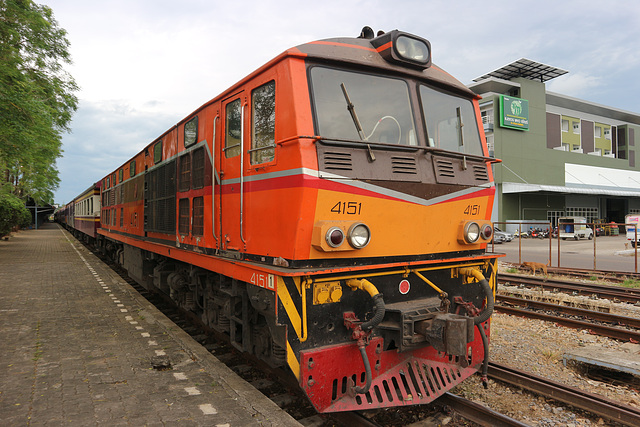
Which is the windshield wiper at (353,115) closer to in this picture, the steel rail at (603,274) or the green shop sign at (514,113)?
the steel rail at (603,274)

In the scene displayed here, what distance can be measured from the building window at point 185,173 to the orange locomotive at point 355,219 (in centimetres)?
97

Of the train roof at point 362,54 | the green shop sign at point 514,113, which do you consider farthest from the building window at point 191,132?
the green shop sign at point 514,113

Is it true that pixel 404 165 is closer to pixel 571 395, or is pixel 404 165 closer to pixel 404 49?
pixel 404 49

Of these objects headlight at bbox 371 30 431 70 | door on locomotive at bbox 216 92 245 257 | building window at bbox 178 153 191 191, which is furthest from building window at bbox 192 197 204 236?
headlight at bbox 371 30 431 70

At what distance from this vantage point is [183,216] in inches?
238

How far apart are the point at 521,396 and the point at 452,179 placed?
8.14 ft

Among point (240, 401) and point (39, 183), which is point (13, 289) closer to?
point (240, 401)

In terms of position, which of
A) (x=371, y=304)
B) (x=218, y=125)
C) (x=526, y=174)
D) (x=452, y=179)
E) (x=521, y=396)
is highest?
(x=526, y=174)

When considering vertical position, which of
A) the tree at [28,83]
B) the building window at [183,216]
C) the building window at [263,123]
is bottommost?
the building window at [183,216]

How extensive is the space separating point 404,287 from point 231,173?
2.23 metres

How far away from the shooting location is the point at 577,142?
46.7 metres

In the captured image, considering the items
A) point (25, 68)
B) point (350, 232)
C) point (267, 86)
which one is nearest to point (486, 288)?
point (350, 232)

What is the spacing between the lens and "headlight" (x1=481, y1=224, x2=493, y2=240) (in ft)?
14.9

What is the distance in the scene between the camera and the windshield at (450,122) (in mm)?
4250
